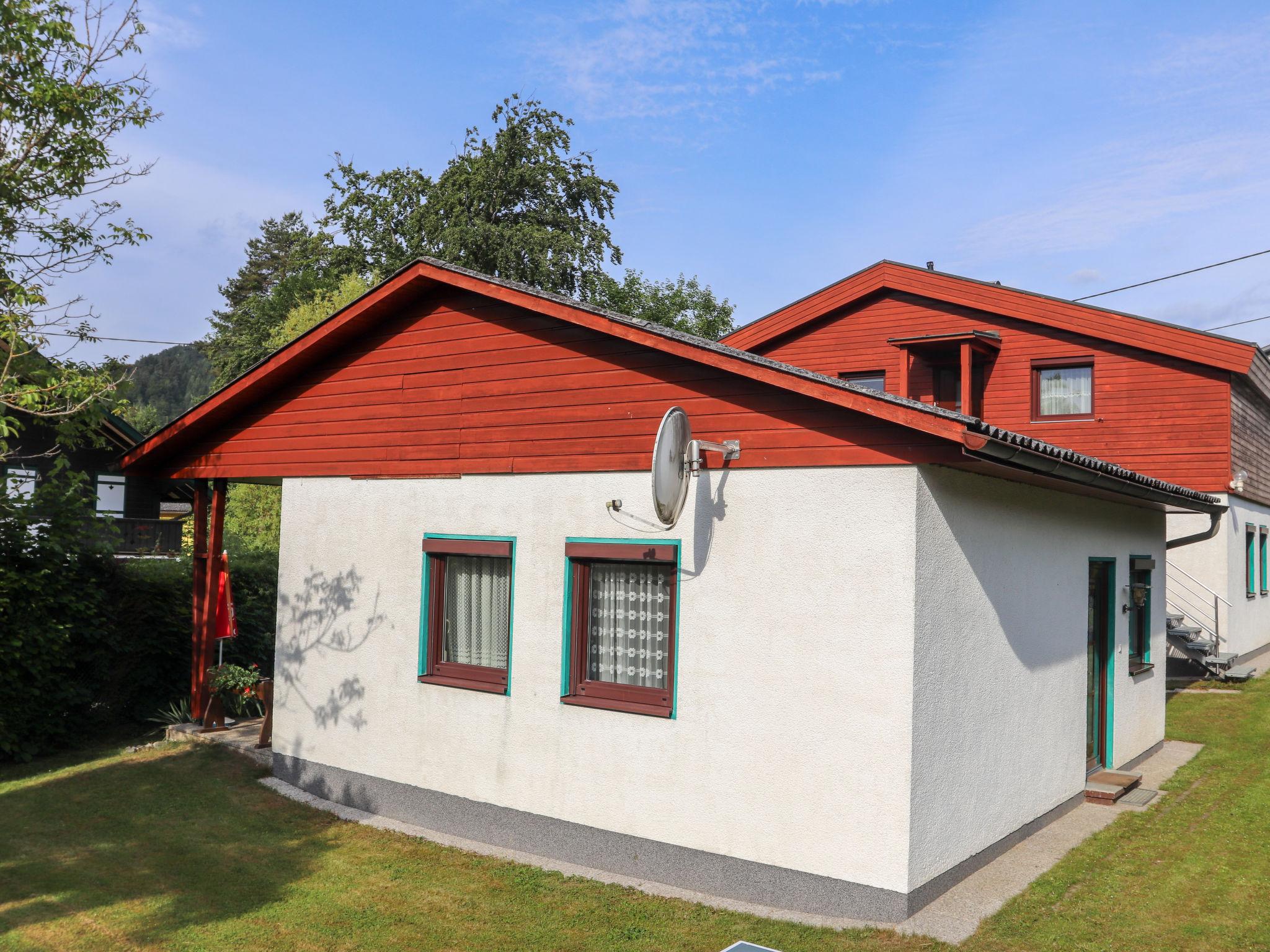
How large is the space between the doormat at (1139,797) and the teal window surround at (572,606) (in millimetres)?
4943

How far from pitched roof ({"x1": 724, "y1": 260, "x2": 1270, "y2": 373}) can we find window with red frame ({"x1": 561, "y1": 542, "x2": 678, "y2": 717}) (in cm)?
1382

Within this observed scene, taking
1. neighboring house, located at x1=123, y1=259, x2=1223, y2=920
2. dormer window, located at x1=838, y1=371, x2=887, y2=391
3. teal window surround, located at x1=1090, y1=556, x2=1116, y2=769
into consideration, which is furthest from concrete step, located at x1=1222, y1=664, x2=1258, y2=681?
dormer window, located at x1=838, y1=371, x2=887, y2=391

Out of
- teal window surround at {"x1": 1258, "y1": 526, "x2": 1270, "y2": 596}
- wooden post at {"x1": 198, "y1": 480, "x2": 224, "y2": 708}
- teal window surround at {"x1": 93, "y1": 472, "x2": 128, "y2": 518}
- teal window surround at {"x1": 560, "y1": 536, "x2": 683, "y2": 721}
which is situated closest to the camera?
teal window surround at {"x1": 560, "y1": 536, "x2": 683, "y2": 721}

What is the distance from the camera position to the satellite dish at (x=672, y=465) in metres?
6.61

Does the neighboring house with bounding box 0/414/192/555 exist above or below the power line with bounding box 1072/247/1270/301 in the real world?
below

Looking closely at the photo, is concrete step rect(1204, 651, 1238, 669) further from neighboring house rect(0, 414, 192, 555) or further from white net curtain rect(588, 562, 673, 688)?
neighboring house rect(0, 414, 192, 555)

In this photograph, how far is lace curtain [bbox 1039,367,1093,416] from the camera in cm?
1869

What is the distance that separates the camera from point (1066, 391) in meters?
18.9

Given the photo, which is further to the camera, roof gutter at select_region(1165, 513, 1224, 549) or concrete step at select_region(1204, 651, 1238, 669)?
concrete step at select_region(1204, 651, 1238, 669)

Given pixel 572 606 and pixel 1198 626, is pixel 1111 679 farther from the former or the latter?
pixel 1198 626

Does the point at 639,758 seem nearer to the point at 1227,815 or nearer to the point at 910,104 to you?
the point at 1227,815

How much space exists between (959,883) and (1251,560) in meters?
15.8

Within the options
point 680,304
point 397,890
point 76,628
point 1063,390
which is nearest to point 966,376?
point 1063,390

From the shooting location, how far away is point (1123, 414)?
18.1 metres
